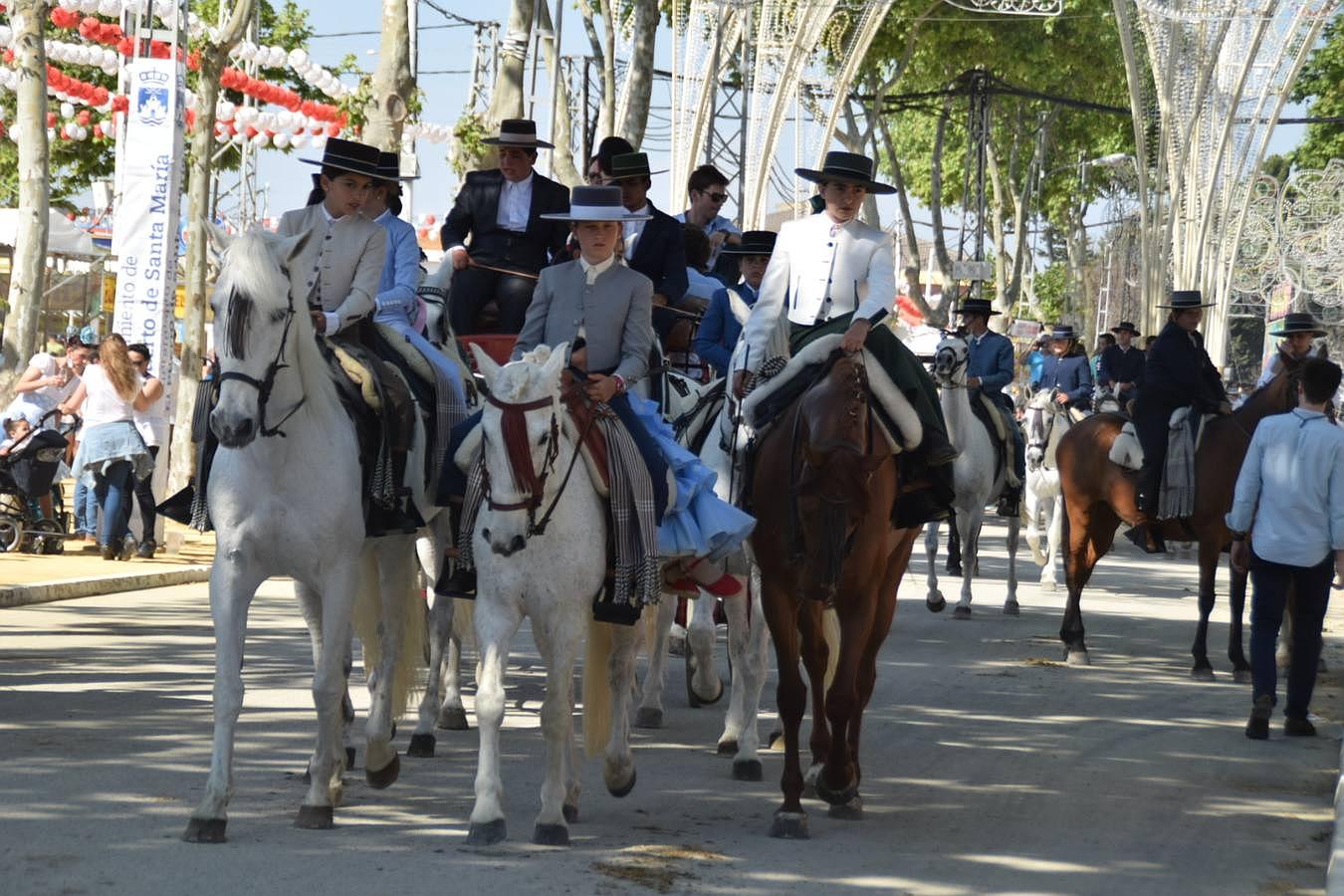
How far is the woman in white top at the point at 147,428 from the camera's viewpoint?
21438mm

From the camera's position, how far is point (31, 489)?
842 inches

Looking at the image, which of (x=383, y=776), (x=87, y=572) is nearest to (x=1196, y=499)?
(x=383, y=776)

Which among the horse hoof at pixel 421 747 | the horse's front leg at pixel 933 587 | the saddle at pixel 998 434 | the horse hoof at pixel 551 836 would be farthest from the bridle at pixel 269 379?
the saddle at pixel 998 434

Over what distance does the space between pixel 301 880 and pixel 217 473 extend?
1.98 m

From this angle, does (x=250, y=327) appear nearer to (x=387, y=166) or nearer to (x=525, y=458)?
(x=525, y=458)

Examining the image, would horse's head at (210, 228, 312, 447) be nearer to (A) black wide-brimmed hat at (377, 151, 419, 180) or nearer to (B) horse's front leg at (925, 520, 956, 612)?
(A) black wide-brimmed hat at (377, 151, 419, 180)

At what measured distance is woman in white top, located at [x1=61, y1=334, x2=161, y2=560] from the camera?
2091 centimetres

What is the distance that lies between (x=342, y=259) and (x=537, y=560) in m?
2.37

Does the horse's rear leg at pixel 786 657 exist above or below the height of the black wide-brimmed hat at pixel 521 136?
below

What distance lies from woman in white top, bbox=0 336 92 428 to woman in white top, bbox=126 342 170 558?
1412mm

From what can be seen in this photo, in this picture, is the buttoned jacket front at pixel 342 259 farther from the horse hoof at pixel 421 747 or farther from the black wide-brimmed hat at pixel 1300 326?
the black wide-brimmed hat at pixel 1300 326

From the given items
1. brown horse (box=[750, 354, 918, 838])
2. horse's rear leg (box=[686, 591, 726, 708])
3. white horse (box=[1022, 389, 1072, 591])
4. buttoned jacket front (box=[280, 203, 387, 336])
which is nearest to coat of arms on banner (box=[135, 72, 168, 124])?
white horse (box=[1022, 389, 1072, 591])

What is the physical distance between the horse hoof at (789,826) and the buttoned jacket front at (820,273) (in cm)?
252

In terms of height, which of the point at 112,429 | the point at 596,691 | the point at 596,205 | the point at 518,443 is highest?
the point at 596,205
